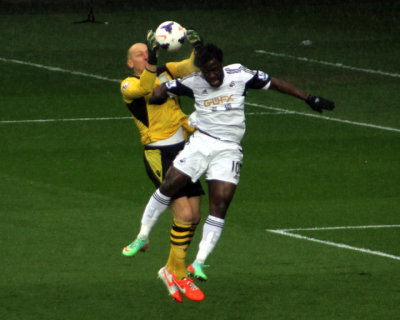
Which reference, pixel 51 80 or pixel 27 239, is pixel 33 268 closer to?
pixel 27 239

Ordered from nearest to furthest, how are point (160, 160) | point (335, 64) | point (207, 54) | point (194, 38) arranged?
point (207, 54), point (194, 38), point (160, 160), point (335, 64)

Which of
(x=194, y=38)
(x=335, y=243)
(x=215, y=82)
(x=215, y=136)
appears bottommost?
(x=335, y=243)

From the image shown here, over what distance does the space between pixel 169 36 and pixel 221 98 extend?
857 millimetres

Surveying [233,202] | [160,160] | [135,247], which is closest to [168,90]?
[160,160]

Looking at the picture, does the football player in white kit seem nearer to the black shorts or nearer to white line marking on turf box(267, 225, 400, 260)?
the black shorts

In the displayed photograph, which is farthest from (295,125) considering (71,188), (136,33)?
(136,33)

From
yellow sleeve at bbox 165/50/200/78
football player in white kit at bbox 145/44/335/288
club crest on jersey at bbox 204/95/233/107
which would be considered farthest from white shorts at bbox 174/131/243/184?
yellow sleeve at bbox 165/50/200/78

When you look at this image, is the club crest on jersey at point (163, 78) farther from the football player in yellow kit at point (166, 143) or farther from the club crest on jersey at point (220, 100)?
the club crest on jersey at point (220, 100)

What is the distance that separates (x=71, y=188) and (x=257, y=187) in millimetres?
2750

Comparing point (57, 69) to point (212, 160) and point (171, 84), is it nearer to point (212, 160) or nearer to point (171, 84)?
point (171, 84)

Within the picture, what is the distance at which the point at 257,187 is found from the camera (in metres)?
16.8

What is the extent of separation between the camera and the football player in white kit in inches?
422

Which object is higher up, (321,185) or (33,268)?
(33,268)

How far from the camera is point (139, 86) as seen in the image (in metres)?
11.1
